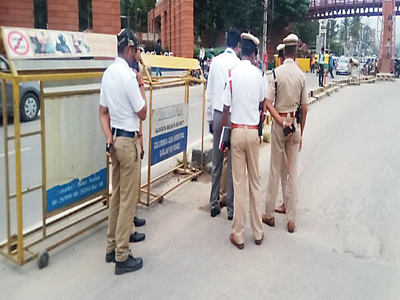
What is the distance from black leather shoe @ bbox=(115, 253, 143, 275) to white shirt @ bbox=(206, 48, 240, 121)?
2025 millimetres

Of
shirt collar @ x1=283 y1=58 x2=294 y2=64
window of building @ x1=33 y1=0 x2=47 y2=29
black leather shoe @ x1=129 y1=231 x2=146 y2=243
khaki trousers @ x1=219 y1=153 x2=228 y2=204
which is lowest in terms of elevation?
black leather shoe @ x1=129 y1=231 x2=146 y2=243

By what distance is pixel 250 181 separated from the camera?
13.8 feet

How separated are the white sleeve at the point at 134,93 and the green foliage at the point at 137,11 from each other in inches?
1945

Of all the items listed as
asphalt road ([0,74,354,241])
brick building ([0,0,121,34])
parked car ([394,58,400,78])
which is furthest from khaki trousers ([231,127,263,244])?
parked car ([394,58,400,78])

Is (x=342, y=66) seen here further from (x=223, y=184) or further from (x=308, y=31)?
(x=223, y=184)

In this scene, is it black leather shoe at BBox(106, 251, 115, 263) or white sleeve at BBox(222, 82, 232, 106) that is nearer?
black leather shoe at BBox(106, 251, 115, 263)

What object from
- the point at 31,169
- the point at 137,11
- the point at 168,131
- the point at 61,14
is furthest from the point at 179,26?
the point at 137,11

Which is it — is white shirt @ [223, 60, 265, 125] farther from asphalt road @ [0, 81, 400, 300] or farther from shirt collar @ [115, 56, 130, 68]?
asphalt road @ [0, 81, 400, 300]

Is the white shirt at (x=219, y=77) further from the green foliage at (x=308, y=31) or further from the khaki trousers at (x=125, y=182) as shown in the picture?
the green foliage at (x=308, y=31)

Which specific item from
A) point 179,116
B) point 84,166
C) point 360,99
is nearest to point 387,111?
point 360,99

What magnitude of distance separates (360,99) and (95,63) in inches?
587

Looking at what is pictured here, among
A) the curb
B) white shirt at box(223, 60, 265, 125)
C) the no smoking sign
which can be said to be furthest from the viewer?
the curb

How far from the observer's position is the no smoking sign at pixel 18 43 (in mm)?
3270

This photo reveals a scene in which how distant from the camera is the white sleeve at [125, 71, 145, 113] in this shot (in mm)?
3398
